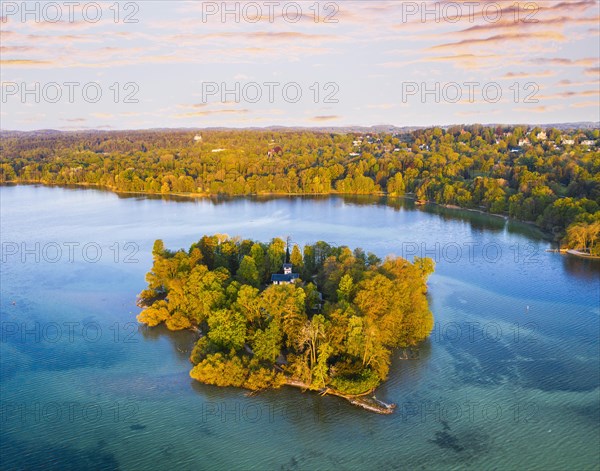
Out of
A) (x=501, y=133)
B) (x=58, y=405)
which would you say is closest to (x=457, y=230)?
(x=58, y=405)

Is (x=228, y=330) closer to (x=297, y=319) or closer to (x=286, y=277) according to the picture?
(x=297, y=319)

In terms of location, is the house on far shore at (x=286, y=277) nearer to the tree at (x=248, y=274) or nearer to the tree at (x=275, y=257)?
the tree at (x=248, y=274)

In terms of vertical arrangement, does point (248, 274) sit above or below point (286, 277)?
above

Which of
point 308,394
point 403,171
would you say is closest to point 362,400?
point 308,394

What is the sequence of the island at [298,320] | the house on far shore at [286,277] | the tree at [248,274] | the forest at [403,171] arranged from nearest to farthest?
the island at [298,320] → the house on far shore at [286,277] → the tree at [248,274] → the forest at [403,171]

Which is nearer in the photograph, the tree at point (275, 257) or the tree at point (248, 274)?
the tree at point (248, 274)

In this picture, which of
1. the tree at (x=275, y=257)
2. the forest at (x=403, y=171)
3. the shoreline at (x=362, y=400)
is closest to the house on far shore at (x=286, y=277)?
the tree at (x=275, y=257)

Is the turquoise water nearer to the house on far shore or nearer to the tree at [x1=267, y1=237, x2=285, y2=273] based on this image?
the house on far shore
